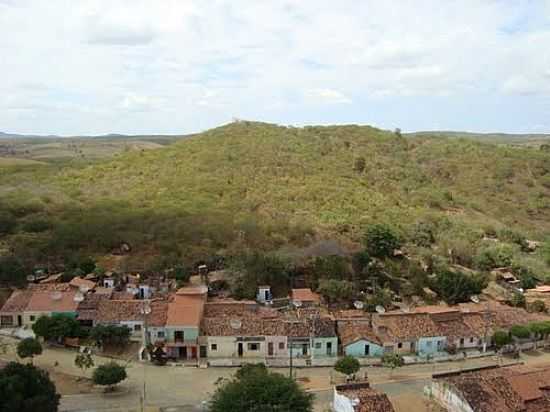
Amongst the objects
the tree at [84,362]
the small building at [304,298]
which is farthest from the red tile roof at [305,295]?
the tree at [84,362]

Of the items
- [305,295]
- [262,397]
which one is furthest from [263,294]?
[262,397]

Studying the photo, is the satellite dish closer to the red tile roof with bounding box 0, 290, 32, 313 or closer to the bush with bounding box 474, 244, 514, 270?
the red tile roof with bounding box 0, 290, 32, 313

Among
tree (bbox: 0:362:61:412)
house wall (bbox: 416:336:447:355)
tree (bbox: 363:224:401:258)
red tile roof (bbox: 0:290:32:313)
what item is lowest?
house wall (bbox: 416:336:447:355)

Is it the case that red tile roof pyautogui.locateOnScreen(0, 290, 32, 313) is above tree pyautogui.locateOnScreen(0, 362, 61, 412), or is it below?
below

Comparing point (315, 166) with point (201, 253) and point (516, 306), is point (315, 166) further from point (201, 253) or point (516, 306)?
point (516, 306)

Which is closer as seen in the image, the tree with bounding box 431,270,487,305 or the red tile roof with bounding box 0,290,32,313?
the red tile roof with bounding box 0,290,32,313

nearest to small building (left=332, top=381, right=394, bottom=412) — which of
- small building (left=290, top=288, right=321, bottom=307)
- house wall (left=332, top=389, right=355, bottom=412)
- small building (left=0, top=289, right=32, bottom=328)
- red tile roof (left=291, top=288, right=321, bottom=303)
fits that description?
house wall (left=332, top=389, right=355, bottom=412)

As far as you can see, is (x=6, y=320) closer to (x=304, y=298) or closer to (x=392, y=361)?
(x=304, y=298)
